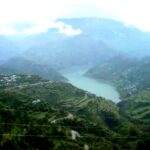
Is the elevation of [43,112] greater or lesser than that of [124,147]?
greater

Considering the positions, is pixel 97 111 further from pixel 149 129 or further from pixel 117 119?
pixel 149 129

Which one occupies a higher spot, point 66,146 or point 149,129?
point 149,129

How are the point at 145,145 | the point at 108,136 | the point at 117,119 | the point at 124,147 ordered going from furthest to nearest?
the point at 117,119, the point at 108,136, the point at 124,147, the point at 145,145

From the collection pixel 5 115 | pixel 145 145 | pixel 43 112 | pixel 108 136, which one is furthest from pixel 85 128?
pixel 145 145

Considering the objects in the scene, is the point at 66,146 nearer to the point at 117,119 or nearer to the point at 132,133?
the point at 132,133

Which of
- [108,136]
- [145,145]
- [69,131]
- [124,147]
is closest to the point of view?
[145,145]

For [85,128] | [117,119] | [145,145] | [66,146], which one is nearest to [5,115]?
[66,146]

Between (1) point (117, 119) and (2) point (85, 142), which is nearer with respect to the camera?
(2) point (85, 142)

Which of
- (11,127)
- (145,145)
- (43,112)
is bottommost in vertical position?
(145,145)

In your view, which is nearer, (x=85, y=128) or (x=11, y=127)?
(x=11, y=127)
